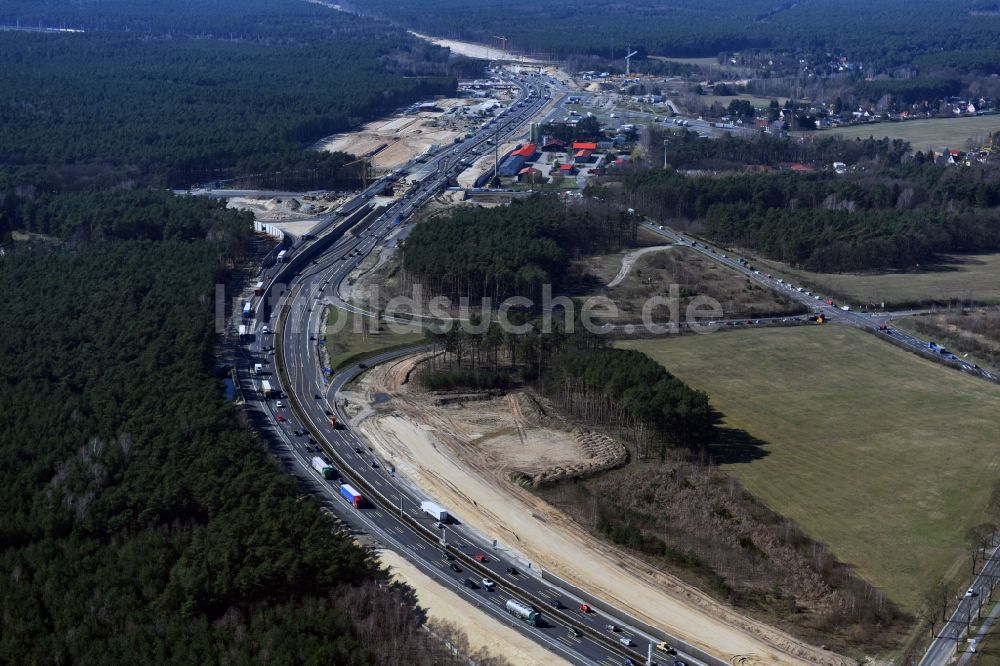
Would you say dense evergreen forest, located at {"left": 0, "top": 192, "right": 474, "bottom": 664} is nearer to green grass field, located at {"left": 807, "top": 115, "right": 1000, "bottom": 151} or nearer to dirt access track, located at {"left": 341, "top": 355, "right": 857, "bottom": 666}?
dirt access track, located at {"left": 341, "top": 355, "right": 857, "bottom": 666}

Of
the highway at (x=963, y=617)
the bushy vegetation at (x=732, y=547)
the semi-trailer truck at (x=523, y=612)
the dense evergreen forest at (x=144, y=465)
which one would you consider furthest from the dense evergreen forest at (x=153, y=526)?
the highway at (x=963, y=617)

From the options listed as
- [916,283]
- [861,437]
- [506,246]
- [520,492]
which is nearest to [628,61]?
[916,283]

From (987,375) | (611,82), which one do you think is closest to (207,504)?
(987,375)

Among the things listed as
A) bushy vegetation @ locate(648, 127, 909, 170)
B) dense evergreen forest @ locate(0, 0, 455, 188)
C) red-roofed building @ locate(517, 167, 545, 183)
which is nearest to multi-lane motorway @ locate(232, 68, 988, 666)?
red-roofed building @ locate(517, 167, 545, 183)

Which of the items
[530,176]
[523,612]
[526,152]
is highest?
[526,152]

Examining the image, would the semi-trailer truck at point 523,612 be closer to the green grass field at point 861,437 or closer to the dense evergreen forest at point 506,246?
the green grass field at point 861,437

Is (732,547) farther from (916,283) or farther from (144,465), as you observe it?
(916,283)
